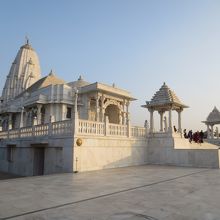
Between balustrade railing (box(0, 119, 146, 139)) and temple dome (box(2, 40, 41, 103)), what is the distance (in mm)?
30469

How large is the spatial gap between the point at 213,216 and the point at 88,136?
9290 millimetres

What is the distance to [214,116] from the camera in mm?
32031

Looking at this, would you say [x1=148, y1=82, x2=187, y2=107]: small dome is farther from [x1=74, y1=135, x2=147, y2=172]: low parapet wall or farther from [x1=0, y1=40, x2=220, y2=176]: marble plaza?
[x1=74, y1=135, x2=147, y2=172]: low parapet wall

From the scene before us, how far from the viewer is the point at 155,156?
17.7 m

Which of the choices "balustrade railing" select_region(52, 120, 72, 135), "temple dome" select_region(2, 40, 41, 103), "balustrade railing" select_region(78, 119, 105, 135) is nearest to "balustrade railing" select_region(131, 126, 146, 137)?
"balustrade railing" select_region(78, 119, 105, 135)

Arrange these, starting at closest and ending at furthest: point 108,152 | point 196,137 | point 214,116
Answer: point 108,152 → point 196,137 → point 214,116

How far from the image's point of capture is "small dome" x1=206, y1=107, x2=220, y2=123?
31.6 metres

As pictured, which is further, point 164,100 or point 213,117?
point 213,117

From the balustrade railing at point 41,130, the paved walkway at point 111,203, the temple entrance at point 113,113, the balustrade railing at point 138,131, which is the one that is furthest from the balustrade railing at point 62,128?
the temple entrance at point 113,113

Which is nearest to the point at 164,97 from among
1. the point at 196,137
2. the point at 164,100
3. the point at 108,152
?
the point at 164,100

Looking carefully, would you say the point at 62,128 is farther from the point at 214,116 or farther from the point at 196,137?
the point at 214,116

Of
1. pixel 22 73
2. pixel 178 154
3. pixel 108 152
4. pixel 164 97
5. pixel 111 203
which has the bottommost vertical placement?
pixel 111 203

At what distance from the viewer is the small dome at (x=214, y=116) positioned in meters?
31.6

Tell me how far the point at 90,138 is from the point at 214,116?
78.8 ft
